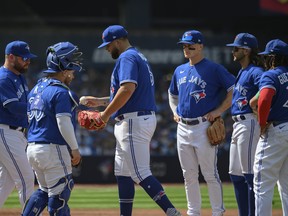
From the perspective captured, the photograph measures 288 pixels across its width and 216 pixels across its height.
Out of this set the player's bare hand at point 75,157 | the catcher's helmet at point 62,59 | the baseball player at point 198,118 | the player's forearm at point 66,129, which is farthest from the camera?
the baseball player at point 198,118

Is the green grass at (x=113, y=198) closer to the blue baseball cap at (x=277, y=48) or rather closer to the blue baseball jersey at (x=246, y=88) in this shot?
the blue baseball jersey at (x=246, y=88)

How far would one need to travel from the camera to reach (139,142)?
723 centimetres

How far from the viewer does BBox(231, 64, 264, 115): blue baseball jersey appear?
7746 mm

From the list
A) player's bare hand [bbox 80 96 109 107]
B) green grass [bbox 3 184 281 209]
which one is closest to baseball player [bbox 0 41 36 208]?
player's bare hand [bbox 80 96 109 107]

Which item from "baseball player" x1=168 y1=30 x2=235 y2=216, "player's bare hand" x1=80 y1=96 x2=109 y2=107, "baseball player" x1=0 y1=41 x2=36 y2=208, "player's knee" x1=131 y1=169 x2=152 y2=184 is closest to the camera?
"player's knee" x1=131 y1=169 x2=152 y2=184

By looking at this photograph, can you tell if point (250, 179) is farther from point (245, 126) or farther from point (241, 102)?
point (241, 102)

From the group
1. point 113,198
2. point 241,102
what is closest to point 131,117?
point 241,102

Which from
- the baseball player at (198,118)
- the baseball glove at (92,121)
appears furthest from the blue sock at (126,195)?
the baseball player at (198,118)

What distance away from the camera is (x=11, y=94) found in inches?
299

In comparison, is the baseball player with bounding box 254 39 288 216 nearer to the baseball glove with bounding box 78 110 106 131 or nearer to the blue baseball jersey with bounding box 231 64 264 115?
the blue baseball jersey with bounding box 231 64 264 115

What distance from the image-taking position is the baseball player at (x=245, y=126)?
25.3ft

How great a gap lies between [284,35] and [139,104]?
14.5 metres

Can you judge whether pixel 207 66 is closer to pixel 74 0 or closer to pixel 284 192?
pixel 284 192

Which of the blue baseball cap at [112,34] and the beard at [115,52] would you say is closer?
the blue baseball cap at [112,34]
